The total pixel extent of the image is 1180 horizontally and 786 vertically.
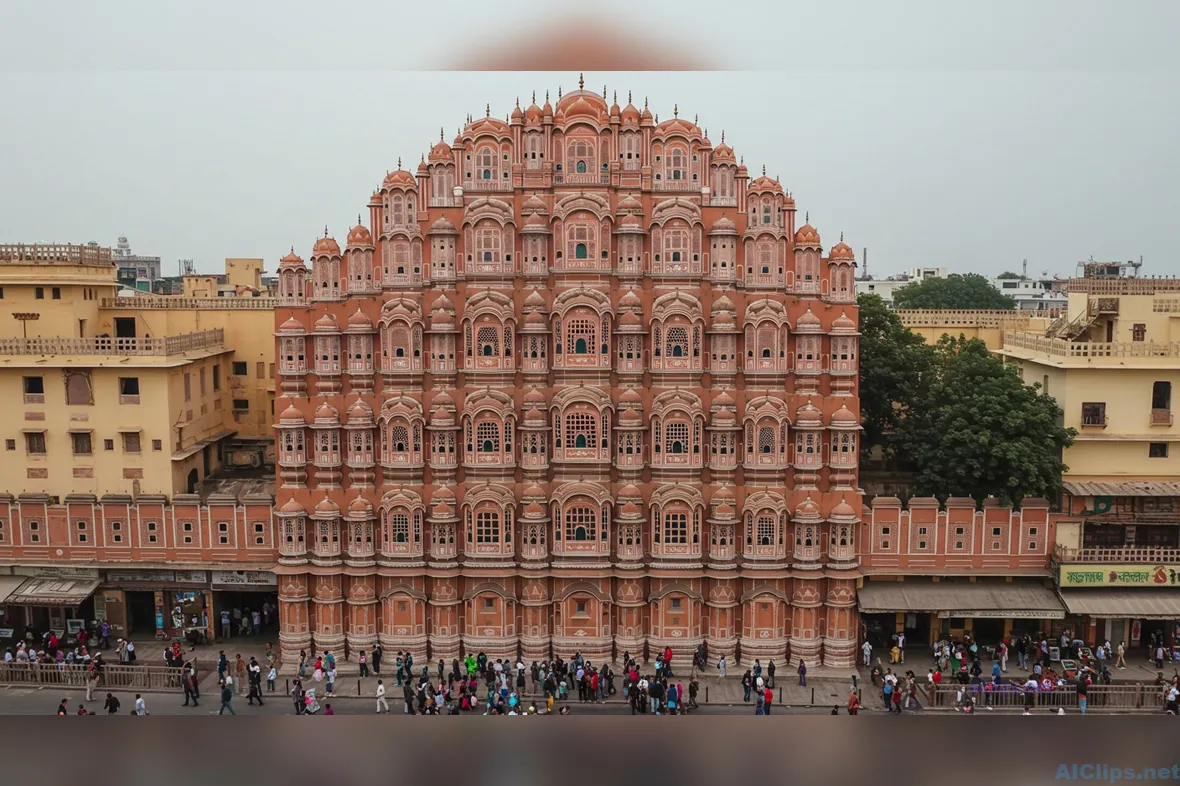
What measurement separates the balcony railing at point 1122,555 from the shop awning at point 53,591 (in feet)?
94.0

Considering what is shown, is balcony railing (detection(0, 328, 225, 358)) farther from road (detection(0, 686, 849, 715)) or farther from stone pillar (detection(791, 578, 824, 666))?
stone pillar (detection(791, 578, 824, 666))

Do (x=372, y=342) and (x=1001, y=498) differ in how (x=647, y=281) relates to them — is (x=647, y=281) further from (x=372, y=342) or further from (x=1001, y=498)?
(x=1001, y=498)

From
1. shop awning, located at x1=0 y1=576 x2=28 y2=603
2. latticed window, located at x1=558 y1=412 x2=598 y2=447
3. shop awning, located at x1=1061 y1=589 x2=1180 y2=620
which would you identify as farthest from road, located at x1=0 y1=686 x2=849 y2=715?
shop awning, located at x1=1061 y1=589 x2=1180 y2=620

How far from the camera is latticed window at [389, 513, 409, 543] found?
85.4 ft

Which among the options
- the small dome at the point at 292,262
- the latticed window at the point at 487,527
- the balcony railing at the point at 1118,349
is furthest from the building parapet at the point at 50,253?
the balcony railing at the point at 1118,349

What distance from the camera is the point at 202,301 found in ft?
115

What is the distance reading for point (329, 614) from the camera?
26156 millimetres

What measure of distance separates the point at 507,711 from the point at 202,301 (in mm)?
21832

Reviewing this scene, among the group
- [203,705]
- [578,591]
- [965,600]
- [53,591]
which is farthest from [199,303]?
[965,600]

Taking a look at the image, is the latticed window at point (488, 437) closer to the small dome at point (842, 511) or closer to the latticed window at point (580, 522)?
the latticed window at point (580, 522)

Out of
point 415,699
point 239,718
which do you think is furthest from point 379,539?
point 239,718

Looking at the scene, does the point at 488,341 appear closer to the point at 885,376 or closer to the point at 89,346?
the point at 89,346

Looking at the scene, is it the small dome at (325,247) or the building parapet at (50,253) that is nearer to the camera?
the small dome at (325,247)

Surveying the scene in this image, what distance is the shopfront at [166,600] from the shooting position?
89.5 feet
